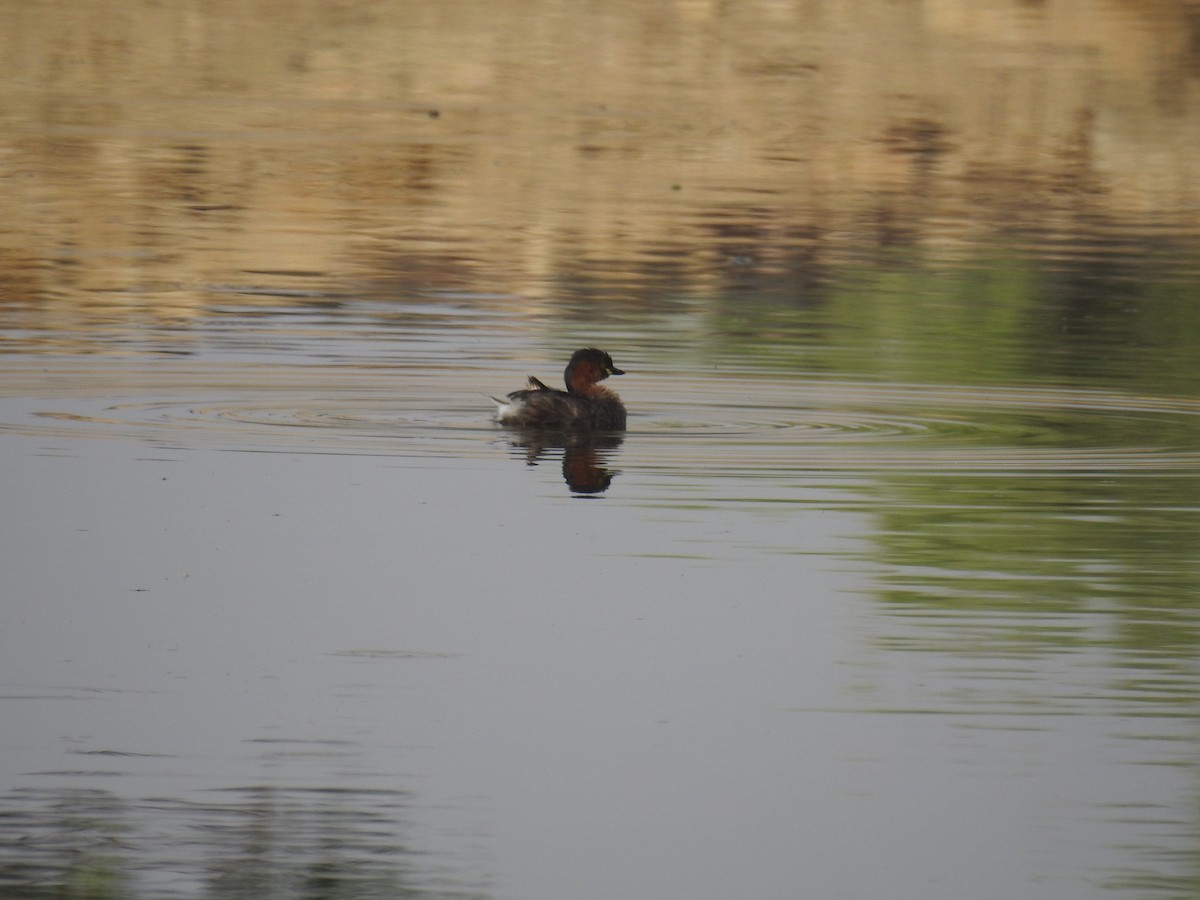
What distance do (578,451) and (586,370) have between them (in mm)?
901

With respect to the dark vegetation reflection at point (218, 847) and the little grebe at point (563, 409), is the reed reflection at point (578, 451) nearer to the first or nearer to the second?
the little grebe at point (563, 409)

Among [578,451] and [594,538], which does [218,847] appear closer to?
[594,538]

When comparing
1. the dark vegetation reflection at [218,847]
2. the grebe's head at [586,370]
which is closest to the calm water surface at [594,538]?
the dark vegetation reflection at [218,847]

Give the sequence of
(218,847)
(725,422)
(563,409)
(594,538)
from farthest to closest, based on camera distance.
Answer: (725,422) → (563,409) → (594,538) → (218,847)

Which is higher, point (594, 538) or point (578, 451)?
point (594, 538)

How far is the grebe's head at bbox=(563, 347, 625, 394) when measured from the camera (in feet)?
44.5

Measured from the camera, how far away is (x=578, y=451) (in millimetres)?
12844

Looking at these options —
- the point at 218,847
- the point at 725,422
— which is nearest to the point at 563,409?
the point at 725,422

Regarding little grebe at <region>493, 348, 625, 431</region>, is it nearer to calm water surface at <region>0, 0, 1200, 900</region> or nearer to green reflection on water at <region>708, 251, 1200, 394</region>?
calm water surface at <region>0, 0, 1200, 900</region>

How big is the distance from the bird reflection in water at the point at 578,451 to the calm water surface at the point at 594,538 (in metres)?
0.04

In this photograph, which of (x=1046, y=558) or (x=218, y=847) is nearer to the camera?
(x=218, y=847)

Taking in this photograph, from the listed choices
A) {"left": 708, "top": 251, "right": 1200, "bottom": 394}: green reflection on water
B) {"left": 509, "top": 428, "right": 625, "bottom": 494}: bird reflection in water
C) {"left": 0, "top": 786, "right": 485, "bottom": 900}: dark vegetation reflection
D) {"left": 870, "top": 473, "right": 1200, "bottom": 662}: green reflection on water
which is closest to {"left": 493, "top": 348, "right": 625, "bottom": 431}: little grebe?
{"left": 509, "top": 428, "right": 625, "bottom": 494}: bird reflection in water

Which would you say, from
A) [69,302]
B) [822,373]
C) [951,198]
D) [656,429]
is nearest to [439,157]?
[951,198]

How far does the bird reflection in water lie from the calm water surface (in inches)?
1.7
